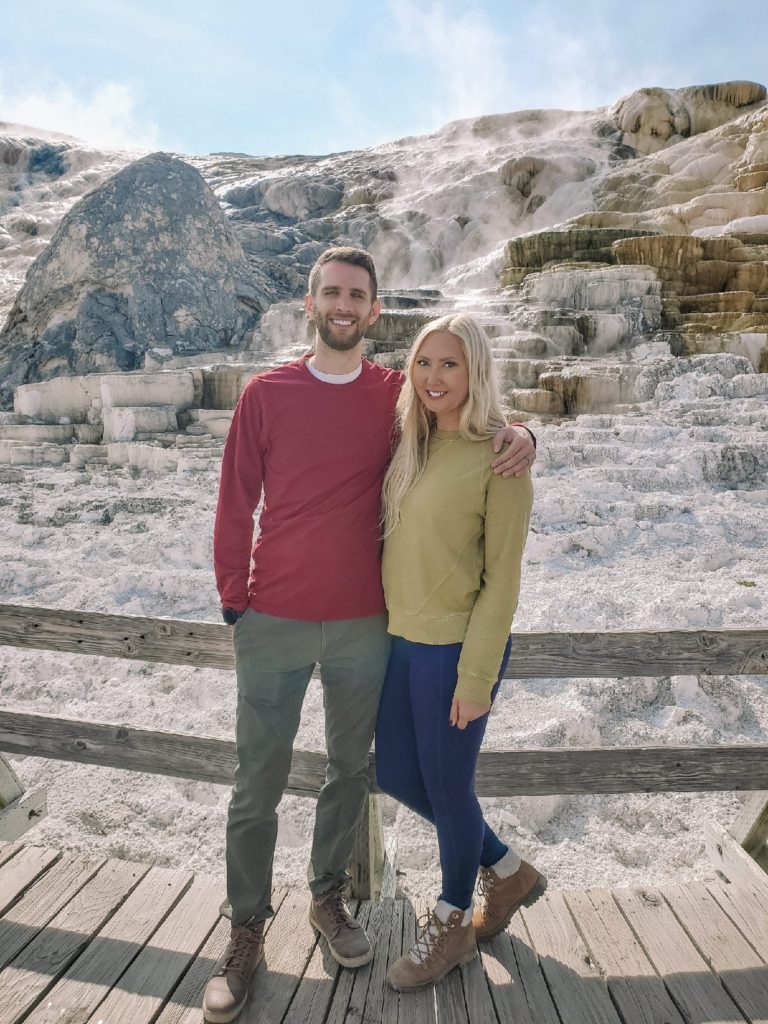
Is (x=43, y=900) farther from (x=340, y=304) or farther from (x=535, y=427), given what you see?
(x=535, y=427)

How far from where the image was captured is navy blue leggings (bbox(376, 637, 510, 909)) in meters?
1.64

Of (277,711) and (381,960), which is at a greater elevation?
(277,711)

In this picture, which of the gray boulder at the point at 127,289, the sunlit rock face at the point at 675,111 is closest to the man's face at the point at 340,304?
the gray boulder at the point at 127,289

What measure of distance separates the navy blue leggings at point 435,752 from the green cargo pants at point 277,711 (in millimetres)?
67

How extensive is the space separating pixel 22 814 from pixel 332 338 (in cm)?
219

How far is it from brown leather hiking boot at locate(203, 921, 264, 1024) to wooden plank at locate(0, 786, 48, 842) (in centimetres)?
114

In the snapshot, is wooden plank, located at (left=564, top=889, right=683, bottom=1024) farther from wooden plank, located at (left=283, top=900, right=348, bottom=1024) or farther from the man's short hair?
the man's short hair

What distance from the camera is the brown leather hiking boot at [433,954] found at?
1.73 meters

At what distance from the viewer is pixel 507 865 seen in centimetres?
190

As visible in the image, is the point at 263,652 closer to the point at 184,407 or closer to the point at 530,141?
the point at 184,407

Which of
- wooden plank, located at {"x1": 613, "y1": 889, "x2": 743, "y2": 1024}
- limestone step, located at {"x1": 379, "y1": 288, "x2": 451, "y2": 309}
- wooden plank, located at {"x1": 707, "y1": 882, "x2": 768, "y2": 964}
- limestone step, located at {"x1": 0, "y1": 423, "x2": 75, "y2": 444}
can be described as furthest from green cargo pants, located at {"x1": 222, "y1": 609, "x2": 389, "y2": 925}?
limestone step, located at {"x1": 379, "y1": 288, "x2": 451, "y2": 309}

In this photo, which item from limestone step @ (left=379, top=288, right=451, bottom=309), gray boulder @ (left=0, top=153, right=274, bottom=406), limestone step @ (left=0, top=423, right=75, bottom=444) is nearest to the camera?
limestone step @ (left=0, top=423, right=75, bottom=444)

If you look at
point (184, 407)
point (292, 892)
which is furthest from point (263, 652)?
point (184, 407)

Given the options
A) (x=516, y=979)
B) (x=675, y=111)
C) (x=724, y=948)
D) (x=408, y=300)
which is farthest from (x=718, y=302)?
(x=675, y=111)
